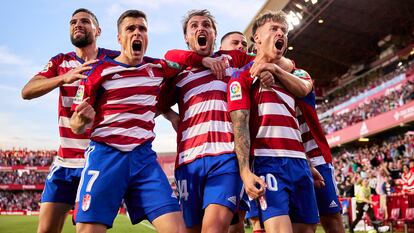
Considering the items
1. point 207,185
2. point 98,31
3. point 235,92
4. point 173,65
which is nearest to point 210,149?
point 207,185

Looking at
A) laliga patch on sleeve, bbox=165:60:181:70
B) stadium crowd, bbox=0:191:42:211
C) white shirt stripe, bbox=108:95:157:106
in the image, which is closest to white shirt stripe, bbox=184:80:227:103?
laliga patch on sleeve, bbox=165:60:181:70

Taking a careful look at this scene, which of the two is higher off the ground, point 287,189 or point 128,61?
point 128,61

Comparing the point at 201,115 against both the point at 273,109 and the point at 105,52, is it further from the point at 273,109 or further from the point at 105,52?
the point at 105,52

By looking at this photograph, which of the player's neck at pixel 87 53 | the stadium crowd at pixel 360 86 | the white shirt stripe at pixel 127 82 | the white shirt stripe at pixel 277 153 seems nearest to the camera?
the white shirt stripe at pixel 277 153

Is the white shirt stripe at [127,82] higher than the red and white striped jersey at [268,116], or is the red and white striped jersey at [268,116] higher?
the white shirt stripe at [127,82]

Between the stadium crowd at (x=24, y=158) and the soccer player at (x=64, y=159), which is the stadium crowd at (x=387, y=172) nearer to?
the soccer player at (x=64, y=159)

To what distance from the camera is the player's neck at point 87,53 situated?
16.3 feet

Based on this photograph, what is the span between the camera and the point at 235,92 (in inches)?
158

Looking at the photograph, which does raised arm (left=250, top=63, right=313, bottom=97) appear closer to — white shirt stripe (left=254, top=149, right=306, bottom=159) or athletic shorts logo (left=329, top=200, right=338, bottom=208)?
white shirt stripe (left=254, top=149, right=306, bottom=159)

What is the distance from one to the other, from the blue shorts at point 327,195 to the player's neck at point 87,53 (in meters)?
2.40

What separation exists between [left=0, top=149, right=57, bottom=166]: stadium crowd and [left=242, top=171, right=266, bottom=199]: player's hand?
59.3 meters

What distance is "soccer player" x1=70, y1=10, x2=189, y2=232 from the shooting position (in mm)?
3779

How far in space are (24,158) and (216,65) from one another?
60.2 metres

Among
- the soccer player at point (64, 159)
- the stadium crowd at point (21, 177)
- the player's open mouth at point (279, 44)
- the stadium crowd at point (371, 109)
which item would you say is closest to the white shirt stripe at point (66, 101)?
the soccer player at point (64, 159)
